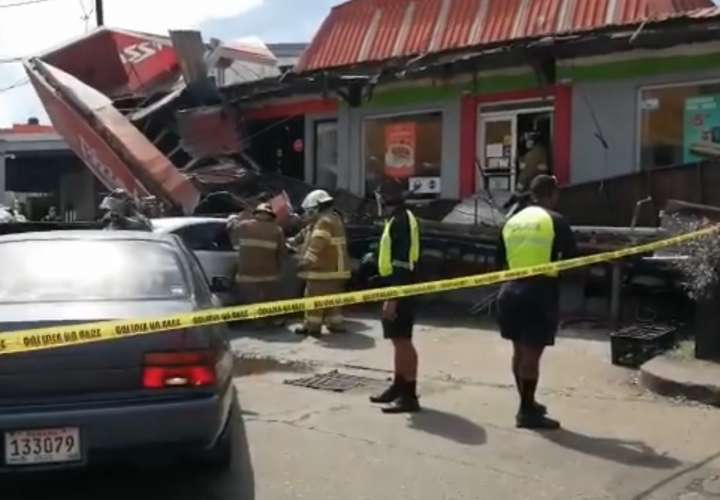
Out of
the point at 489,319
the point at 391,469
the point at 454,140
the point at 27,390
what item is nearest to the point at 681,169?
the point at 489,319

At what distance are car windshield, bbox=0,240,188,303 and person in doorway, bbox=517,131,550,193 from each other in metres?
7.90

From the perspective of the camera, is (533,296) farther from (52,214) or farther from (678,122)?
(52,214)

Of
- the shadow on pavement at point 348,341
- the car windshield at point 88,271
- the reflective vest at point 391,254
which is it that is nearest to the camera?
the car windshield at point 88,271

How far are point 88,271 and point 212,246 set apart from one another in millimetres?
6386

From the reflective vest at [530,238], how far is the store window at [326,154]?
9.54m

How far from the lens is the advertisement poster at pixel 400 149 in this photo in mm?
14523

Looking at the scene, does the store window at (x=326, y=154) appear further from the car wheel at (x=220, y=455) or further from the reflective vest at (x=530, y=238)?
the car wheel at (x=220, y=455)

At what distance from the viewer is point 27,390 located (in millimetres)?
4320

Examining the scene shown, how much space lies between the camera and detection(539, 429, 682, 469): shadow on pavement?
5.61 metres

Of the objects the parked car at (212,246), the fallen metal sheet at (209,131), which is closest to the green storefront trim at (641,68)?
the parked car at (212,246)

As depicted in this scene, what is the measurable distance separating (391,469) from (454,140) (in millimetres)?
8953

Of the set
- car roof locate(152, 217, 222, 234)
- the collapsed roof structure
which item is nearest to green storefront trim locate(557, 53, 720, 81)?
car roof locate(152, 217, 222, 234)

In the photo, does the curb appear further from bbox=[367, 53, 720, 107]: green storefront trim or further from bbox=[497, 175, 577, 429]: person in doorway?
bbox=[367, 53, 720, 107]: green storefront trim

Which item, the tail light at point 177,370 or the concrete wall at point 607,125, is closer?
the tail light at point 177,370
